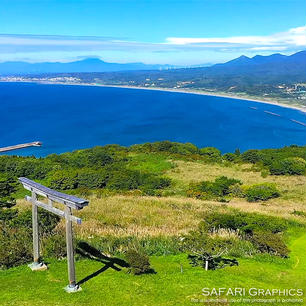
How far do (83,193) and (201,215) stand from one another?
840 cm

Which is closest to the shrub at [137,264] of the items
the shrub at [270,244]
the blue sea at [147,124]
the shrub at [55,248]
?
the shrub at [55,248]

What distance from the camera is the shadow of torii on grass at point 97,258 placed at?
740 centimetres

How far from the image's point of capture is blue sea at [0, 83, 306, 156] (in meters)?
66.3

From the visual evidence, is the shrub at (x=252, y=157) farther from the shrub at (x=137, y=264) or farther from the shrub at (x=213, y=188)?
the shrub at (x=137, y=264)

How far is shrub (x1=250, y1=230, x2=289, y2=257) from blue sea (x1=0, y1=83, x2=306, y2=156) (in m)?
51.5

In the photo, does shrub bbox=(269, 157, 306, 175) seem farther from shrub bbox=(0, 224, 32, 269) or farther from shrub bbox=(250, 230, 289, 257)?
shrub bbox=(0, 224, 32, 269)

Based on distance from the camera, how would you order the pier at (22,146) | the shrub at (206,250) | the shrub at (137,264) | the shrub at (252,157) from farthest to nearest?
the pier at (22,146) < the shrub at (252,157) < the shrub at (206,250) < the shrub at (137,264)

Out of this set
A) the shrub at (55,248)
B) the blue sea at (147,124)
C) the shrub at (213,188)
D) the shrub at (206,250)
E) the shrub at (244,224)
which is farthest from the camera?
the blue sea at (147,124)

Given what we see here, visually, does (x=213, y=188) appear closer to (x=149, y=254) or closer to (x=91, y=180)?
(x=91, y=180)

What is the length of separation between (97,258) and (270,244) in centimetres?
418

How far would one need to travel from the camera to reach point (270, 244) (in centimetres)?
849

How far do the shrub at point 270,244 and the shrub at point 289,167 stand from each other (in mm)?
18723

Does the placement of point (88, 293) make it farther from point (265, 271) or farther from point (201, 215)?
point (201, 215)

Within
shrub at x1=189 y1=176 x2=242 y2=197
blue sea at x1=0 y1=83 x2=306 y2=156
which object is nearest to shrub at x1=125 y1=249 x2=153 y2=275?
shrub at x1=189 y1=176 x2=242 y2=197
